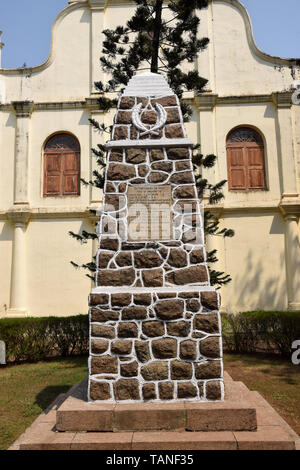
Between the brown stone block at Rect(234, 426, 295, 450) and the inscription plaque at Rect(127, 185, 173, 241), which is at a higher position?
the inscription plaque at Rect(127, 185, 173, 241)

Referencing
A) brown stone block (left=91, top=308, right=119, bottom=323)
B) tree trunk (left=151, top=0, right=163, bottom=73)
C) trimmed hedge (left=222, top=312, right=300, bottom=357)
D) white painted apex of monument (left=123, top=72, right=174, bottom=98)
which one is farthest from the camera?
tree trunk (left=151, top=0, right=163, bottom=73)

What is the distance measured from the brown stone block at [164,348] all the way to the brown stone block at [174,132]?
7.72 feet

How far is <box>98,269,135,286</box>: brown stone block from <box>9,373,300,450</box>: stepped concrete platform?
124 cm

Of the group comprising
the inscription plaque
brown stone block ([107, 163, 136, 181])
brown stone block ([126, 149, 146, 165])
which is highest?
brown stone block ([126, 149, 146, 165])

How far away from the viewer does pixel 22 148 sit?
504 inches

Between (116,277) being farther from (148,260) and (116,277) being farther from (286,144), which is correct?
(286,144)

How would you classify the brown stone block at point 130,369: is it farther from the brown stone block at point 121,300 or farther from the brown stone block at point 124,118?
the brown stone block at point 124,118

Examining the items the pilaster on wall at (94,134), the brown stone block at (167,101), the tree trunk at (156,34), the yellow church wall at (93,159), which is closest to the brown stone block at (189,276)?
the brown stone block at (167,101)

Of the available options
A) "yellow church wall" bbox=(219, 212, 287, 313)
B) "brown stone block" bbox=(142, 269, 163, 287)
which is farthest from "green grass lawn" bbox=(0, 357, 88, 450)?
"yellow church wall" bbox=(219, 212, 287, 313)

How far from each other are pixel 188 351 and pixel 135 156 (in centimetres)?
229

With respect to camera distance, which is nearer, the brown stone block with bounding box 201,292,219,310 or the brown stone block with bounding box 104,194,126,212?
the brown stone block with bounding box 201,292,219,310

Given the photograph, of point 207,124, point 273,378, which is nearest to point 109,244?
point 273,378

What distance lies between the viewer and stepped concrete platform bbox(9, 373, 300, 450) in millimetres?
3529

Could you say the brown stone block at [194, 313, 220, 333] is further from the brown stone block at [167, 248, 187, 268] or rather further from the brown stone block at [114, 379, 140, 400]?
the brown stone block at [114, 379, 140, 400]
